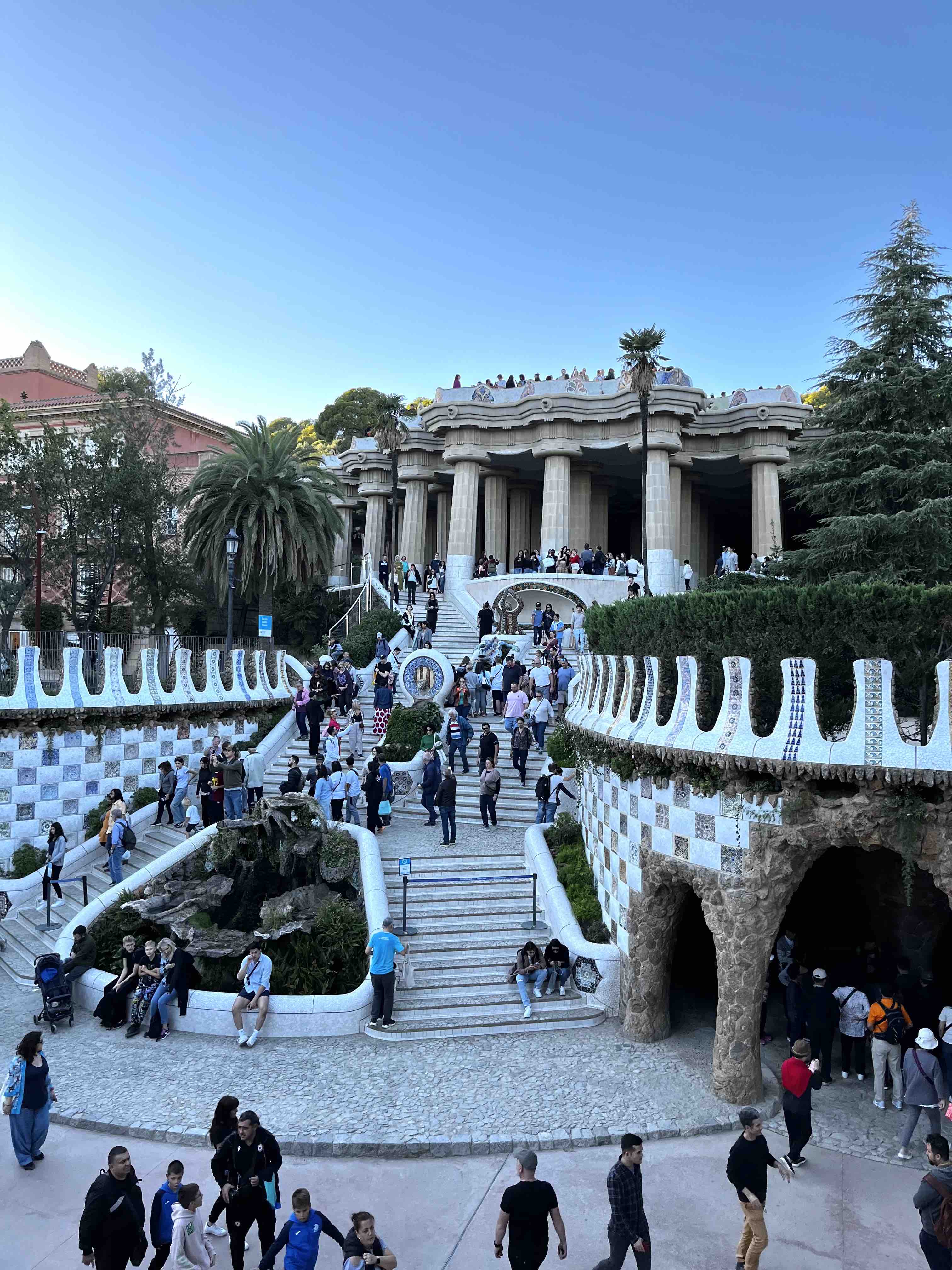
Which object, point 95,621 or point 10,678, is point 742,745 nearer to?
point 10,678

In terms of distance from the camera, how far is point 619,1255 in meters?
6.59

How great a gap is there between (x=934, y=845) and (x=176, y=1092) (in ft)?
29.5

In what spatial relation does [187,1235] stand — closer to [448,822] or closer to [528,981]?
[528,981]

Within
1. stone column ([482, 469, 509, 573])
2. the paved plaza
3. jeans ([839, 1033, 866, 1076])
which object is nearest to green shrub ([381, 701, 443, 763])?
jeans ([839, 1033, 866, 1076])

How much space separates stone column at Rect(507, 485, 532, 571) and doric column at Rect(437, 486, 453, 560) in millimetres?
3523

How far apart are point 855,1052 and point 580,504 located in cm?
3247

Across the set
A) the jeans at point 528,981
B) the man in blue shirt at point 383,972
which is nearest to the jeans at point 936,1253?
the jeans at point 528,981


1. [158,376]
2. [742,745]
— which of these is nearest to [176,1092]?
[742,745]

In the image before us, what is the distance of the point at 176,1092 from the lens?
1024cm

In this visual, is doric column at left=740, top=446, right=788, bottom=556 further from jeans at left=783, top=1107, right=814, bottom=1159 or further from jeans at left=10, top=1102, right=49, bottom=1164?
jeans at left=10, top=1102, right=49, bottom=1164

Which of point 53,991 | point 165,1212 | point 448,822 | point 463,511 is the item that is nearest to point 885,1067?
point 165,1212

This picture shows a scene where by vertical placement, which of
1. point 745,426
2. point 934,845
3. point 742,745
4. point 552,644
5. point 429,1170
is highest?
point 745,426

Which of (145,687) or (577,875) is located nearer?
(577,875)

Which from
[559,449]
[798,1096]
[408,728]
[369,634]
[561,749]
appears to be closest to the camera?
[798,1096]
